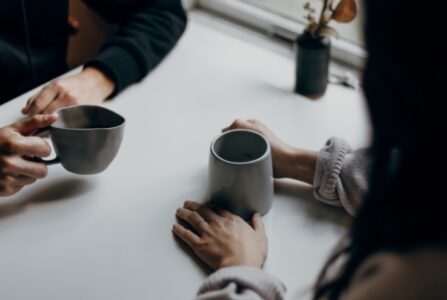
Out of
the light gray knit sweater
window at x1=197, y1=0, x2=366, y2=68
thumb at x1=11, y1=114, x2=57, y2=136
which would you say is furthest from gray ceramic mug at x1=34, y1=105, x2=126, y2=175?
window at x1=197, y1=0, x2=366, y2=68

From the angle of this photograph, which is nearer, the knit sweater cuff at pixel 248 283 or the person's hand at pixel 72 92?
the knit sweater cuff at pixel 248 283

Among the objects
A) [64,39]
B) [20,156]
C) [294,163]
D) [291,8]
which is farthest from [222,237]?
[291,8]

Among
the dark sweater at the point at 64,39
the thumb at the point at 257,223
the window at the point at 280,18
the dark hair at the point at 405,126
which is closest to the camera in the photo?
the dark hair at the point at 405,126

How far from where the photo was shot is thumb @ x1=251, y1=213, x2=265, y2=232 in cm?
75

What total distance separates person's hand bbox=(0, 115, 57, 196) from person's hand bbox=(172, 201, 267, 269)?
20cm

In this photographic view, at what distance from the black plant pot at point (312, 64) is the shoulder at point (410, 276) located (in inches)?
23.7

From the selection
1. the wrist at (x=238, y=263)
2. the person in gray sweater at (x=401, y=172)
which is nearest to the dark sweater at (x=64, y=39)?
the wrist at (x=238, y=263)

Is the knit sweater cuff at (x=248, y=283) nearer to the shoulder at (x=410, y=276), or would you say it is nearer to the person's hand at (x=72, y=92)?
the shoulder at (x=410, y=276)

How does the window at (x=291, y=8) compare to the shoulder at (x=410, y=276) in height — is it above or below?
below

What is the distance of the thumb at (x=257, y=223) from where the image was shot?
750mm

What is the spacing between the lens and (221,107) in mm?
1011

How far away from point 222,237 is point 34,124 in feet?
0.98

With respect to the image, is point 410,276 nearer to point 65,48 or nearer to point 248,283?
point 248,283

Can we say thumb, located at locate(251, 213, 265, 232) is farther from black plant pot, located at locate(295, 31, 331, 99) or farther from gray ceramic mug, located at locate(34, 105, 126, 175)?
black plant pot, located at locate(295, 31, 331, 99)
